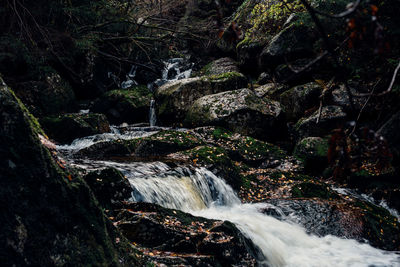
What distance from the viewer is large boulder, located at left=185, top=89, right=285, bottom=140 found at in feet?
41.2

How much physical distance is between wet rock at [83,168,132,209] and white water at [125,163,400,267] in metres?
0.62

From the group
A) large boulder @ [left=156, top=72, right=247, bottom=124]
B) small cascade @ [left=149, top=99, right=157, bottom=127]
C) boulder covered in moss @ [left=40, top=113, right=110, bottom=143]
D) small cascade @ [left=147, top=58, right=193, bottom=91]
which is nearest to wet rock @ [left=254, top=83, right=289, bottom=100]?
large boulder @ [left=156, top=72, right=247, bottom=124]

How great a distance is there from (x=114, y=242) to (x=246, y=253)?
2.11m

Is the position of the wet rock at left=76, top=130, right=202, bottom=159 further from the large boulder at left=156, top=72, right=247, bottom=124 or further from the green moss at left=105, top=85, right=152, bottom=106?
the green moss at left=105, top=85, right=152, bottom=106

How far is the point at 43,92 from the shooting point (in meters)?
13.8

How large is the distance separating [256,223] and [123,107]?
37.7 ft

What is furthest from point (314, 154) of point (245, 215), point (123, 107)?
point (123, 107)

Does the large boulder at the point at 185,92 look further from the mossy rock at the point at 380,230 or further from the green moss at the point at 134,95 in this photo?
the mossy rock at the point at 380,230

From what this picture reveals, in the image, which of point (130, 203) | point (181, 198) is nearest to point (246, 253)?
point (130, 203)

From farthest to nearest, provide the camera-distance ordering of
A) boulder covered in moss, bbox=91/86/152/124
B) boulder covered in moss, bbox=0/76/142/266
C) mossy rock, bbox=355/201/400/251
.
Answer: boulder covered in moss, bbox=91/86/152/124
mossy rock, bbox=355/201/400/251
boulder covered in moss, bbox=0/76/142/266

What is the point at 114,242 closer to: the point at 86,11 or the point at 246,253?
the point at 246,253

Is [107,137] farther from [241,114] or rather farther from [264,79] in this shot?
[264,79]

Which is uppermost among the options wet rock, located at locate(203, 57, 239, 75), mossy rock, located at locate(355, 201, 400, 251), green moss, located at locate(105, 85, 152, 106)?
wet rock, located at locate(203, 57, 239, 75)

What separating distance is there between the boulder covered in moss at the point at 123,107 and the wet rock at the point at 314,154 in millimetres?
8257
